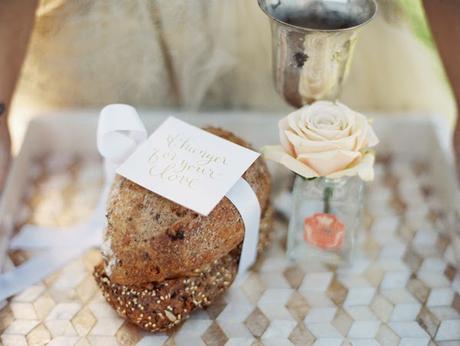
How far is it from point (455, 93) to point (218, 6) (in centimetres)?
44

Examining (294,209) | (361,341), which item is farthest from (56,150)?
(361,341)

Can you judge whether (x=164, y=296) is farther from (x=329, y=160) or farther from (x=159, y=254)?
(x=329, y=160)

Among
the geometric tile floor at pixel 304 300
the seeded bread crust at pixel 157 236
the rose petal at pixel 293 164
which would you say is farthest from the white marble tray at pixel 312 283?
the rose petal at pixel 293 164

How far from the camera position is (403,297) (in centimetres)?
89

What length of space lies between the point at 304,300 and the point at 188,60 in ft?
1.53

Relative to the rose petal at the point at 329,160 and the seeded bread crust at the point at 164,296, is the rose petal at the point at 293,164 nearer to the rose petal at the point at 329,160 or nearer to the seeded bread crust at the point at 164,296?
the rose petal at the point at 329,160

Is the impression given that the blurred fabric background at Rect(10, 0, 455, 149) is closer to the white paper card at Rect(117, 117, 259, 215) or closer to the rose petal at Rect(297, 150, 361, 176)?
the white paper card at Rect(117, 117, 259, 215)

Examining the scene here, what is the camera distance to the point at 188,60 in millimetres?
1046

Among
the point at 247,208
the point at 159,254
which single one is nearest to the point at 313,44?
the point at 247,208

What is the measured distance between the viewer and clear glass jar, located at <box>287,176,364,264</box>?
0.89 meters

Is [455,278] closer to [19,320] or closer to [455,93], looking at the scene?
[455,93]

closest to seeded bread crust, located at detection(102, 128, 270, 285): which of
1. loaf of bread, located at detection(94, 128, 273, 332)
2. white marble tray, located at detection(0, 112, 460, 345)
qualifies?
loaf of bread, located at detection(94, 128, 273, 332)

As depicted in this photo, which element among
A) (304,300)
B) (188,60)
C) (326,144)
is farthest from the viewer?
(188,60)

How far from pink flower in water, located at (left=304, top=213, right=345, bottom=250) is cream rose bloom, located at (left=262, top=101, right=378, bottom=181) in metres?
0.12
